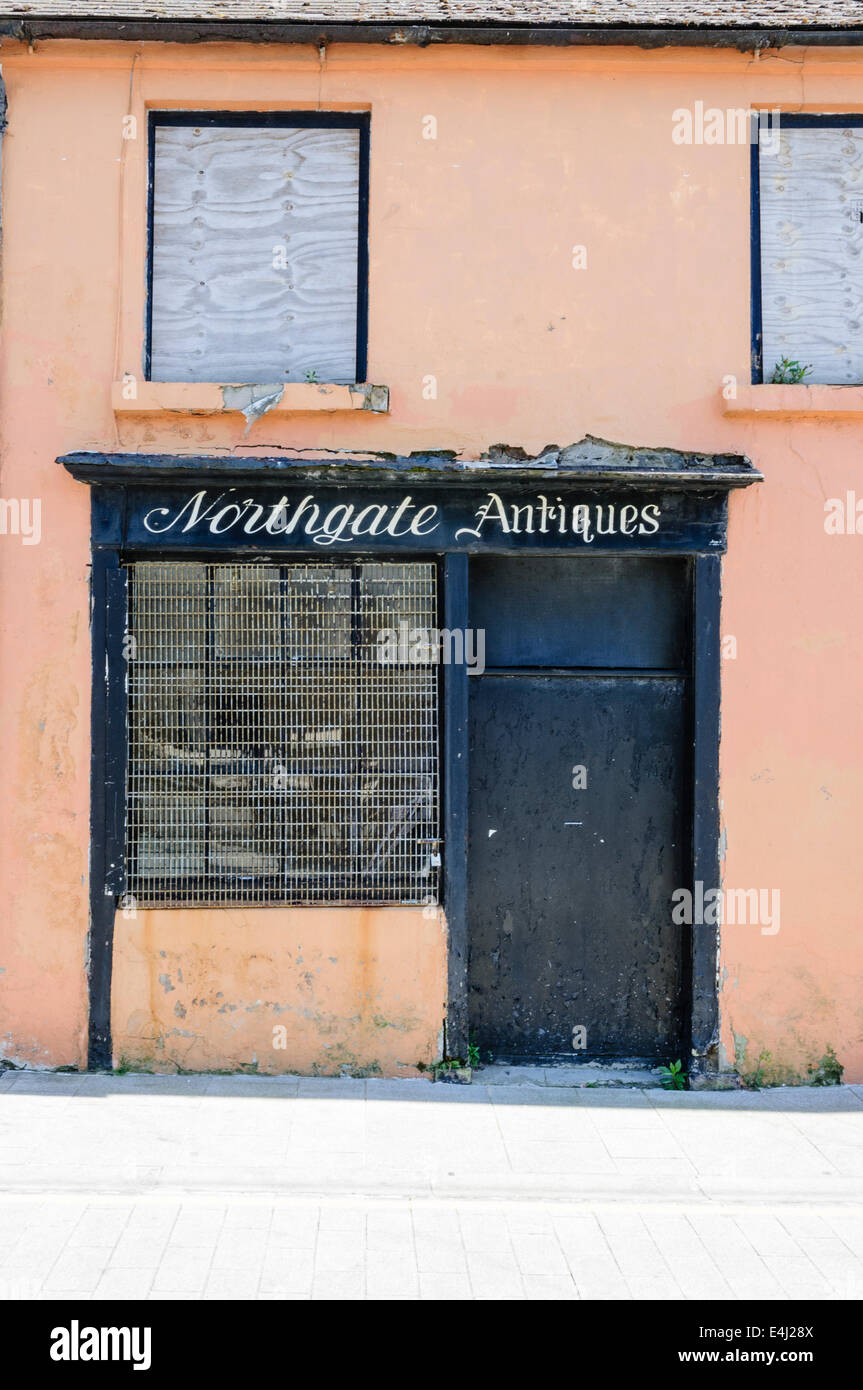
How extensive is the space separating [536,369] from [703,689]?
212 centimetres

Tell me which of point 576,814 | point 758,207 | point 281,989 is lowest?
point 281,989

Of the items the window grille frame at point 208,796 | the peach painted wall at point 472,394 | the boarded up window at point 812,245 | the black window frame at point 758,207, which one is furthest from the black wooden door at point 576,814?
the boarded up window at point 812,245

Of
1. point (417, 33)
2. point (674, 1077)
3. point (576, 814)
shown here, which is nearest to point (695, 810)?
point (576, 814)

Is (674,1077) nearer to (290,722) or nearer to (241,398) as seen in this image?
(290,722)

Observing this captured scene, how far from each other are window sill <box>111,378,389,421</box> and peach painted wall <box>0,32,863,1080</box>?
0.10 metres

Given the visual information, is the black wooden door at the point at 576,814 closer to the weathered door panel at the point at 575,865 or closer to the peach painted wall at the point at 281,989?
the weathered door panel at the point at 575,865

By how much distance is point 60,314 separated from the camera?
6.46m

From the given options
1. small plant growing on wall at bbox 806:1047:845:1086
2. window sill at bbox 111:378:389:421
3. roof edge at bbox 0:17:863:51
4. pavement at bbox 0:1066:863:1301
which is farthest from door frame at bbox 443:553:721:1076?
roof edge at bbox 0:17:863:51

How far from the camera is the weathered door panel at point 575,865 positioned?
21.7 ft

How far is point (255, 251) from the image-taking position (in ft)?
21.7

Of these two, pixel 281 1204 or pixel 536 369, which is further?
pixel 536 369

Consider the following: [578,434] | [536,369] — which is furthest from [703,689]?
[536,369]

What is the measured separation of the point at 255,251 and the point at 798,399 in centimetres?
333

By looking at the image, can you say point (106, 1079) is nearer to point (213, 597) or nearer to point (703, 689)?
point (213, 597)
